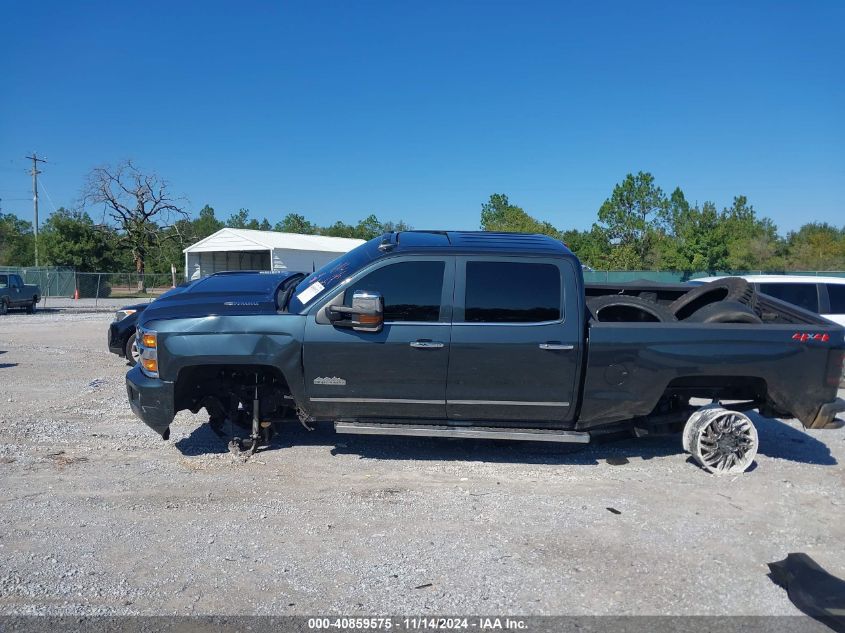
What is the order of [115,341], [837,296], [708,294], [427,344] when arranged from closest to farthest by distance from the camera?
1. [427,344]
2. [708,294]
3. [115,341]
4. [837,296]

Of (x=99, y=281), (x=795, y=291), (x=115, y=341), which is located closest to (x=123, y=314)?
(x=115, y=341)

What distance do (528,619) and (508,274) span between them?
275cm

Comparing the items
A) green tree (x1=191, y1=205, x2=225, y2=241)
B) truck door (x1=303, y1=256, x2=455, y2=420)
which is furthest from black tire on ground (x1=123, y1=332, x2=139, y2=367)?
green tree (x1=191, y1=205, x2=225, y2=241)

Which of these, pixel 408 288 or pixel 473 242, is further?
pixel 473 242

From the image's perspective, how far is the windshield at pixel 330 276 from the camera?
→ 17.0ft

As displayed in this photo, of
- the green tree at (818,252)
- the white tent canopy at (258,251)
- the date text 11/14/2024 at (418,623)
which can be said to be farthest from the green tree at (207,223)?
the date text 11/14/2024 at (418,623)

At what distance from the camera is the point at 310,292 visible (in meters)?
5.32

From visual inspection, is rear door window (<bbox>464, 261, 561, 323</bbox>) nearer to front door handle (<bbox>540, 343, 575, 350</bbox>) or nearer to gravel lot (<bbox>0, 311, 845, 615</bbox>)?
front door handle (<bbox>540, 343, 575, 350</bbox>)

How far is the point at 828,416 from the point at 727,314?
116 cm

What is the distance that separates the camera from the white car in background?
1014 centimetres

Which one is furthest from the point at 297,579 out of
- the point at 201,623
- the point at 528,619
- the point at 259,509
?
the point at 528,619

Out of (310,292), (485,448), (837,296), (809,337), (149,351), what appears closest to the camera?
(809,337)

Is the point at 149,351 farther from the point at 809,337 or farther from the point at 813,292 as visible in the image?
the point at 813,292

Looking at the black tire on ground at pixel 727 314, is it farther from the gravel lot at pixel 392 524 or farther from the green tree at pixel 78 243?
the green tree at pixel 78 243
